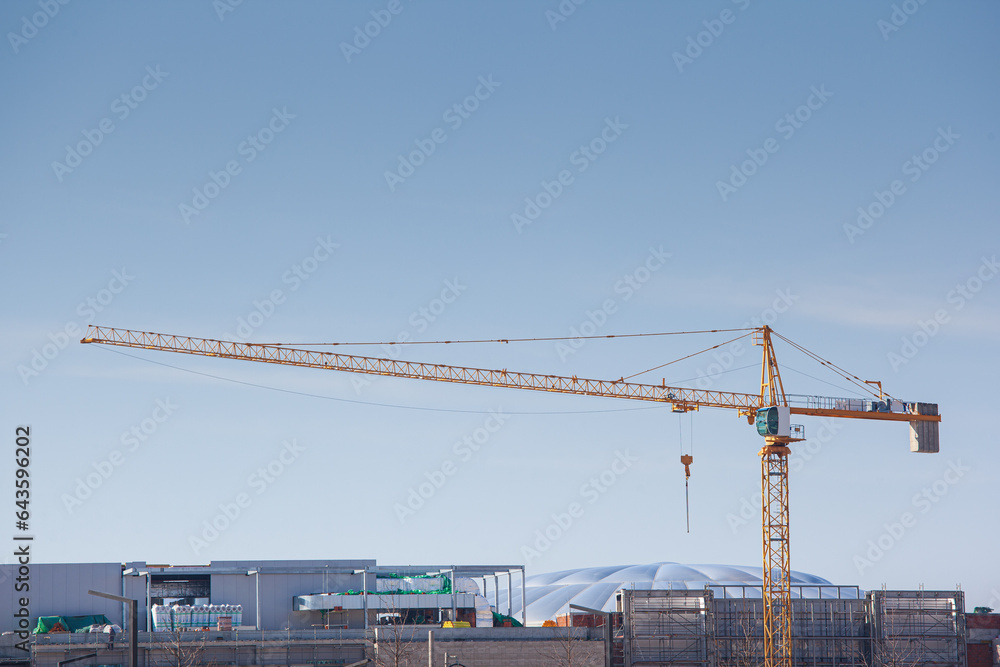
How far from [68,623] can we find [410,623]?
24383mm

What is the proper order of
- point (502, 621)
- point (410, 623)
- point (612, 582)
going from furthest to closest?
1. point (612, 582)
2. point (502, 621)
3. point (410, 623)

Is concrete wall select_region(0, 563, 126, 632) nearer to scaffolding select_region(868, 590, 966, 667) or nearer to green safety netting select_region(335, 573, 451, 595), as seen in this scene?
green safety netting select_region(335, 573, 451, 595)

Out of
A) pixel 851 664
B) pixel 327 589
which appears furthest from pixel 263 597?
pixel 851 664

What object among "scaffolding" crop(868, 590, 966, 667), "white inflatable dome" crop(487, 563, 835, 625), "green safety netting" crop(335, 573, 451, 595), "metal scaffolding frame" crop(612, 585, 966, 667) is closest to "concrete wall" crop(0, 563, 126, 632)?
"green safety netting" crop(335, 573, 451, 595)

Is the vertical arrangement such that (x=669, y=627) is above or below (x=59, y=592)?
below

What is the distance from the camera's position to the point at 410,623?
91875 mm

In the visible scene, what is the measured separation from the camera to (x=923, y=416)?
11281 cm

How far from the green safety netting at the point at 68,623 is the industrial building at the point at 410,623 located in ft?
0.70

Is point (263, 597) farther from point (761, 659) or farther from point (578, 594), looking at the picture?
point (578, 594)

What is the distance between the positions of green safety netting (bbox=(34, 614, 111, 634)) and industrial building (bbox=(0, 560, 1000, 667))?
Result: 21 cm

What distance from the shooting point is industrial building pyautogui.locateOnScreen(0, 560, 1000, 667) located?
76875 mm

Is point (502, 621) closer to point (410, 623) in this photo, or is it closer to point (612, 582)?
point (410, 623)

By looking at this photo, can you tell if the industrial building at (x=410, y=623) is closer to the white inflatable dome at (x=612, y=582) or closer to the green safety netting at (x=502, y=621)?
the green safety netting at (x=502, y=621)

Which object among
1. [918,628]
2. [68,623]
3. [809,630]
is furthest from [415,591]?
[918,628]
